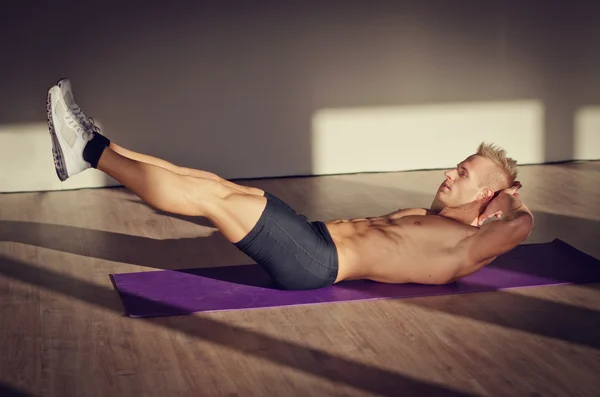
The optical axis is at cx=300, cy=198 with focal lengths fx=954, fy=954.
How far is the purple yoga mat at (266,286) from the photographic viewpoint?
415 centimetres

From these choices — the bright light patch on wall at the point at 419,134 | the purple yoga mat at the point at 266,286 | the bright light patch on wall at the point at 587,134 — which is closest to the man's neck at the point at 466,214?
the purple yoga mat at the point at 266,286

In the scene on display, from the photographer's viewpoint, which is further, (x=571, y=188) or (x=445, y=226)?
(x=571, y=188)

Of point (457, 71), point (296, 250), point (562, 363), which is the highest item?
point (457, 71)

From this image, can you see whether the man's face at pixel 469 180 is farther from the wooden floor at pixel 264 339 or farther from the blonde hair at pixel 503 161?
the wooden floor at pixel 264 339

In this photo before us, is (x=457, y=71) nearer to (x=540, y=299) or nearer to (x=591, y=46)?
(x=591, y=46)

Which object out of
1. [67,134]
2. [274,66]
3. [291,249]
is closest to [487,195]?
[291,249]

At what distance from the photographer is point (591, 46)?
7180mm

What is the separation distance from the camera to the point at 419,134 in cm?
707

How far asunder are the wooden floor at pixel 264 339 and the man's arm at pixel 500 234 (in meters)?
0.20

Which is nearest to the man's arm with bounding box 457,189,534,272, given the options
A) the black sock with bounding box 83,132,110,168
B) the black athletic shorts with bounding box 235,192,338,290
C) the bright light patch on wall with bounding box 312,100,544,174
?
the black athletic shorts with bounding box 235,192,338,290

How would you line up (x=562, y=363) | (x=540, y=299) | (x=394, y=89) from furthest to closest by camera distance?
(x=394, y=89) < (x=540, y=299) < (x=562, y=363)

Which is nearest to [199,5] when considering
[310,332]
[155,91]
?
[155,91]

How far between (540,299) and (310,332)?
1091mm

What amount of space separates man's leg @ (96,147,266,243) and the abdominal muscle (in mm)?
500
